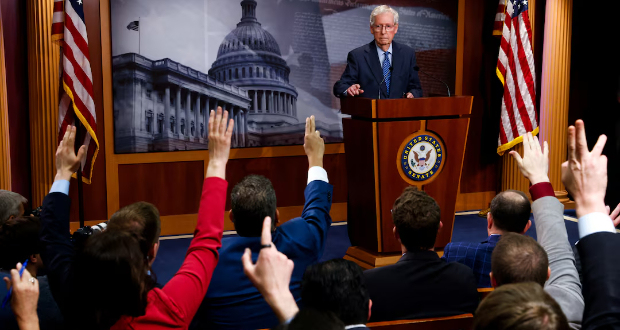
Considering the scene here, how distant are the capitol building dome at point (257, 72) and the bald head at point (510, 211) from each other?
10.6ft

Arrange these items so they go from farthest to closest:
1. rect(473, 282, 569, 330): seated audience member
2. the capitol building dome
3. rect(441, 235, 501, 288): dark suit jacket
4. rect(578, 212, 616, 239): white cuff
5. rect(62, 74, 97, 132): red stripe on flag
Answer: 1. the capitol building dome
2. rect(62, 74, 97, 132): red stripe on flag
3. rect(441, 235, 501, 288): dark suit jacket
4. rect(578, 212, 616, 239): white cuff
5. rect(473, 282, 569, 330): seated audience member

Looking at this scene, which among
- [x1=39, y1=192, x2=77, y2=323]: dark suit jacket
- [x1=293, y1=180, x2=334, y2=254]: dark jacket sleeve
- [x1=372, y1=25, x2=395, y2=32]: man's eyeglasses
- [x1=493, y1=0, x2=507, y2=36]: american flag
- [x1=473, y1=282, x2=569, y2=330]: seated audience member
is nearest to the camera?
[x1=473, y1=282, x2=569, y2=330]: seated audience member

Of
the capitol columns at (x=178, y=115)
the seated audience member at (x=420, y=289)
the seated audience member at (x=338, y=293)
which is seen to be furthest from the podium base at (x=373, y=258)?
the seated audience member at (x=338, y=293)

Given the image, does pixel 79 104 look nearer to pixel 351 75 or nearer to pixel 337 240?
pixel 351 75

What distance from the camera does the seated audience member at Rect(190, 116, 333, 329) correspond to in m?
2.38

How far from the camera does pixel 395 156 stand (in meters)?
4.25

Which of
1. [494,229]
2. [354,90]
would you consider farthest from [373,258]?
[494,229]

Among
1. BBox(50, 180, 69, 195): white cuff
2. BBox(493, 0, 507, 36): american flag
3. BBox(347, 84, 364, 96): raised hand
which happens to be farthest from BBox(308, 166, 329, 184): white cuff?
BBox(493, 0, 507, 36): american flag

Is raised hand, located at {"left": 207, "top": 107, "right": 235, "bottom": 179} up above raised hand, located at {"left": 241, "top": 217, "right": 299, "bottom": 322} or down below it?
above

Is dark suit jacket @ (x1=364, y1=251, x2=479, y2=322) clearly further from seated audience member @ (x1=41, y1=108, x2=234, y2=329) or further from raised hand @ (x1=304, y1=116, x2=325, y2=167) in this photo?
seated audience member @ (x1=41, y1=108, x2=234, y2=329)

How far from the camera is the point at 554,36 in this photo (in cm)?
646

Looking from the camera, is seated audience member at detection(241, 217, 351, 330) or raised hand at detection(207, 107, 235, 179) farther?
raised hand at detection(207, 107, 235, 179)

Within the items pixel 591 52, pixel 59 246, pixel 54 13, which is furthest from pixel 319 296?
pixel 591 52

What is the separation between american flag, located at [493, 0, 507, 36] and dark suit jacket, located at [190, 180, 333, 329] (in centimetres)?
438
